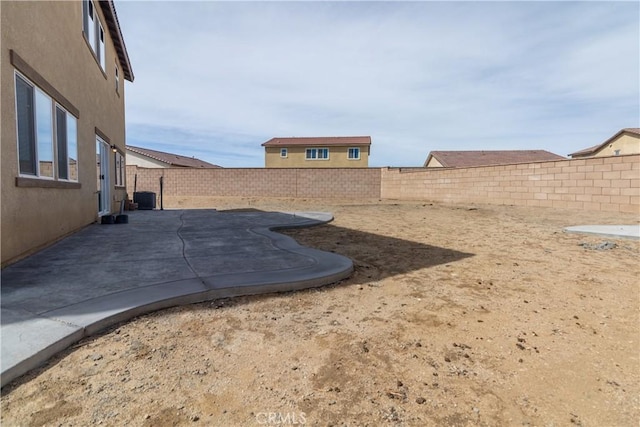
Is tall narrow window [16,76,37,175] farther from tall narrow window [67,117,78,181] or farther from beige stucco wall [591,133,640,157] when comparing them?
beige stucco wall [591,133,640,157]

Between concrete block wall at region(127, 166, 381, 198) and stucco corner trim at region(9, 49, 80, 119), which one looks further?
concrete block wall at region(127, 166, 381, 198)

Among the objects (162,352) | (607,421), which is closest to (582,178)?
(607,421)

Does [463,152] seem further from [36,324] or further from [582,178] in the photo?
[36,324]

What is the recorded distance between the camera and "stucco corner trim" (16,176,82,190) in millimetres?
4228

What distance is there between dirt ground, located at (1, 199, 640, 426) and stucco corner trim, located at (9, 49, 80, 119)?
12.4 ft

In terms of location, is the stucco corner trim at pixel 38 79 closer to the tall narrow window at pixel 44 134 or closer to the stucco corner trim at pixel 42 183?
the tall narrow window at pixel 44 134

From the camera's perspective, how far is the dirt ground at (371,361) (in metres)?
1.81

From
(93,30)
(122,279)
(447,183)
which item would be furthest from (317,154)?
(122,279)

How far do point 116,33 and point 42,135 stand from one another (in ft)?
23.7

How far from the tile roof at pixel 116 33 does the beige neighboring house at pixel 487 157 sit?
27.0 metres

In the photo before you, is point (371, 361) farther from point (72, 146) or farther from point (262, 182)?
point (262, 182)

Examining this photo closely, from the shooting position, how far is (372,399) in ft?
6.37

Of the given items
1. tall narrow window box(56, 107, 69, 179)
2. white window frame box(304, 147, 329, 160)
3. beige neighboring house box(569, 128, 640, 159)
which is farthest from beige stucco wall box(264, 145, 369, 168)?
tall narrow window box(56, 107, 69, 179)

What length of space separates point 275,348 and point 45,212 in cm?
472
